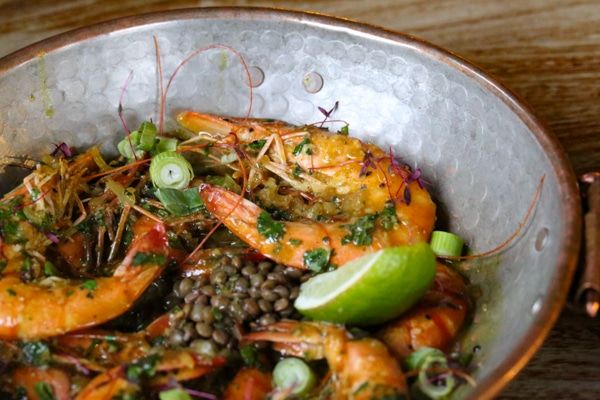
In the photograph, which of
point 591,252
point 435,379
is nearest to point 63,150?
point 435,379

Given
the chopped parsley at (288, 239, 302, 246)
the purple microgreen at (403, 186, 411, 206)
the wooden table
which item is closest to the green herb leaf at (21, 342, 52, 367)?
the chopped parsley at (288, 239, 302, 246)

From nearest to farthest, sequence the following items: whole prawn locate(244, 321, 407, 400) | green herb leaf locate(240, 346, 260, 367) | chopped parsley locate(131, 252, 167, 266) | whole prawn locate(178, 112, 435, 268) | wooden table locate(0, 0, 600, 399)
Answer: whole prawn locate(244, 321, 407, 400) → green herb leaf locate(240, 346, 260, 367) → chopped parsley locate(131, 252, 167, 266) → whole prawn locate(178, 112, 435, 268) → wooden table locate(0, 0, 600, 399)

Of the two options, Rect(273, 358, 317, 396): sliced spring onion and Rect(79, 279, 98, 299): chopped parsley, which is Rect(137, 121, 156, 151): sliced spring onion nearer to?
Rect(79, 279, 98, 299): chopped parsley

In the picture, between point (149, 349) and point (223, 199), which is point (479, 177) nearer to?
point (223, 199)

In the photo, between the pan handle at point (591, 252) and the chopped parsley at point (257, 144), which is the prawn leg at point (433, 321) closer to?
the pan handle at point (591, 252)

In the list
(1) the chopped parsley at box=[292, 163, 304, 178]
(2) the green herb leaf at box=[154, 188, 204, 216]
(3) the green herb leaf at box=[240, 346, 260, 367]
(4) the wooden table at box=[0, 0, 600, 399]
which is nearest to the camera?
(3) the green herb leaf at box=[240, 346, 260, 367]

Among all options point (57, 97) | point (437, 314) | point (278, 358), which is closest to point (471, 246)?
point (437, 314)
